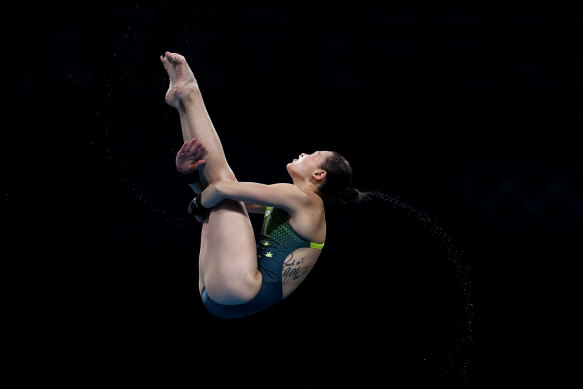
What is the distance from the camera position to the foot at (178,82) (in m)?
3.38

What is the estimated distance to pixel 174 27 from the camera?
5309 mm

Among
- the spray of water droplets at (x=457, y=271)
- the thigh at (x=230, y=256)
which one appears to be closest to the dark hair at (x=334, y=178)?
the thigh at (x=230, y=256)

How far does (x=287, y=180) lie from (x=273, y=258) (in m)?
1.56

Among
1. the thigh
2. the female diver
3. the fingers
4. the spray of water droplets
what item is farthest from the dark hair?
the spray of water droplets

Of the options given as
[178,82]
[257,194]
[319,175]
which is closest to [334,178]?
[319,175]

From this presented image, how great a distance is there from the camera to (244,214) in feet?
10.6

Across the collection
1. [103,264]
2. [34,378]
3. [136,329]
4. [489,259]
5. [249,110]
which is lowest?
[34,378]

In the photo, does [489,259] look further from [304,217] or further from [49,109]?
[49,109]

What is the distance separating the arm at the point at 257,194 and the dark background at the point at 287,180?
1.59 metres

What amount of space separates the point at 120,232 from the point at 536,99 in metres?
3.29

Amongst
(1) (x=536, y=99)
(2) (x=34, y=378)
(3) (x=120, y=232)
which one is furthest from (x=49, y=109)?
(1) (x=536, y=99)

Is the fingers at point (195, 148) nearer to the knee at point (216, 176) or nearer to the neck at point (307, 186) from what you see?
the knee at point (216, 176)

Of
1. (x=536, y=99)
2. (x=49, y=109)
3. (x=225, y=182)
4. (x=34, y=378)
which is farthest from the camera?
(x=536, y=99)

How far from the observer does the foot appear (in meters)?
3.38
